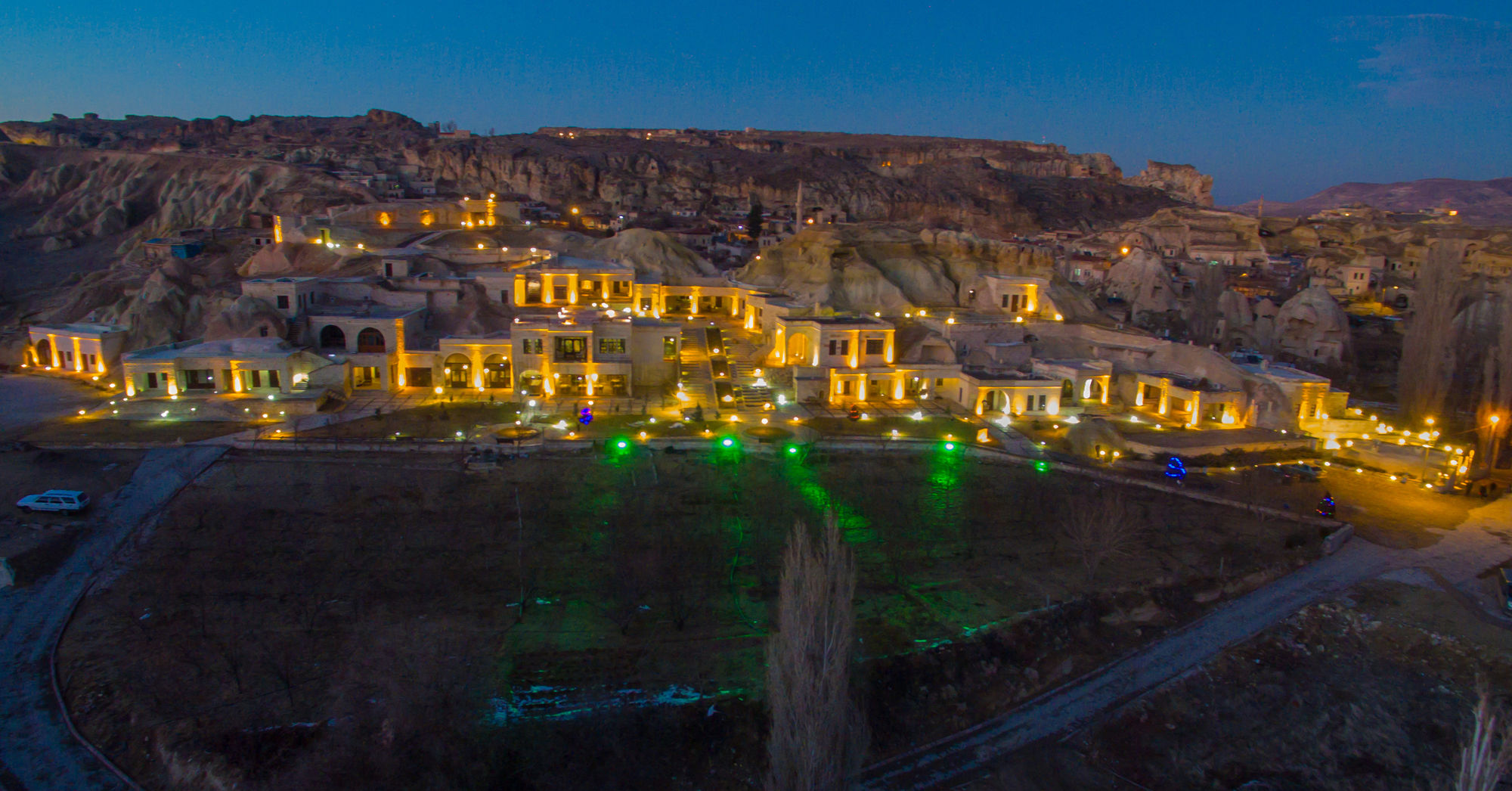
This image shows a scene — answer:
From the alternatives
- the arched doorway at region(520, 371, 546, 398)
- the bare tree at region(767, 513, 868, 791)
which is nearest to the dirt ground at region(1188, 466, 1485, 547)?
the bare tree at region(767, 513, 868, 791)

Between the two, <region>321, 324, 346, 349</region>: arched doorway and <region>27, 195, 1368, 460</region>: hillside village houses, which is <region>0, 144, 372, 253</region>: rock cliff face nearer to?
<region>27, 195, 1368, 460</region>: hillside village houses

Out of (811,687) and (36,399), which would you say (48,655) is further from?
(36,399)

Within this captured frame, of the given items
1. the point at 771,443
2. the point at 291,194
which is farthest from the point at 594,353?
the point at 291,194

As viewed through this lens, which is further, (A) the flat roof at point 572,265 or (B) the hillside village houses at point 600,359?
(A) the flat roof at point 572,265

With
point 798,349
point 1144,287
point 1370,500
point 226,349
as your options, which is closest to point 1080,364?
point 1370,500

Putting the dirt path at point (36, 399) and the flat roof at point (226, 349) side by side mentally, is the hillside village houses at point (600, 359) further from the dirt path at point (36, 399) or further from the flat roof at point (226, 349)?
the dirt path at point (36, 399)

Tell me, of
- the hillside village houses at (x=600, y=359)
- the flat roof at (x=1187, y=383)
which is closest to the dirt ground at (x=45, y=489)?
the hillside village houses at (x=600, y=359)

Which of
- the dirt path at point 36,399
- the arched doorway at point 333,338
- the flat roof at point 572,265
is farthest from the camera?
the flat roof at point 572,265
